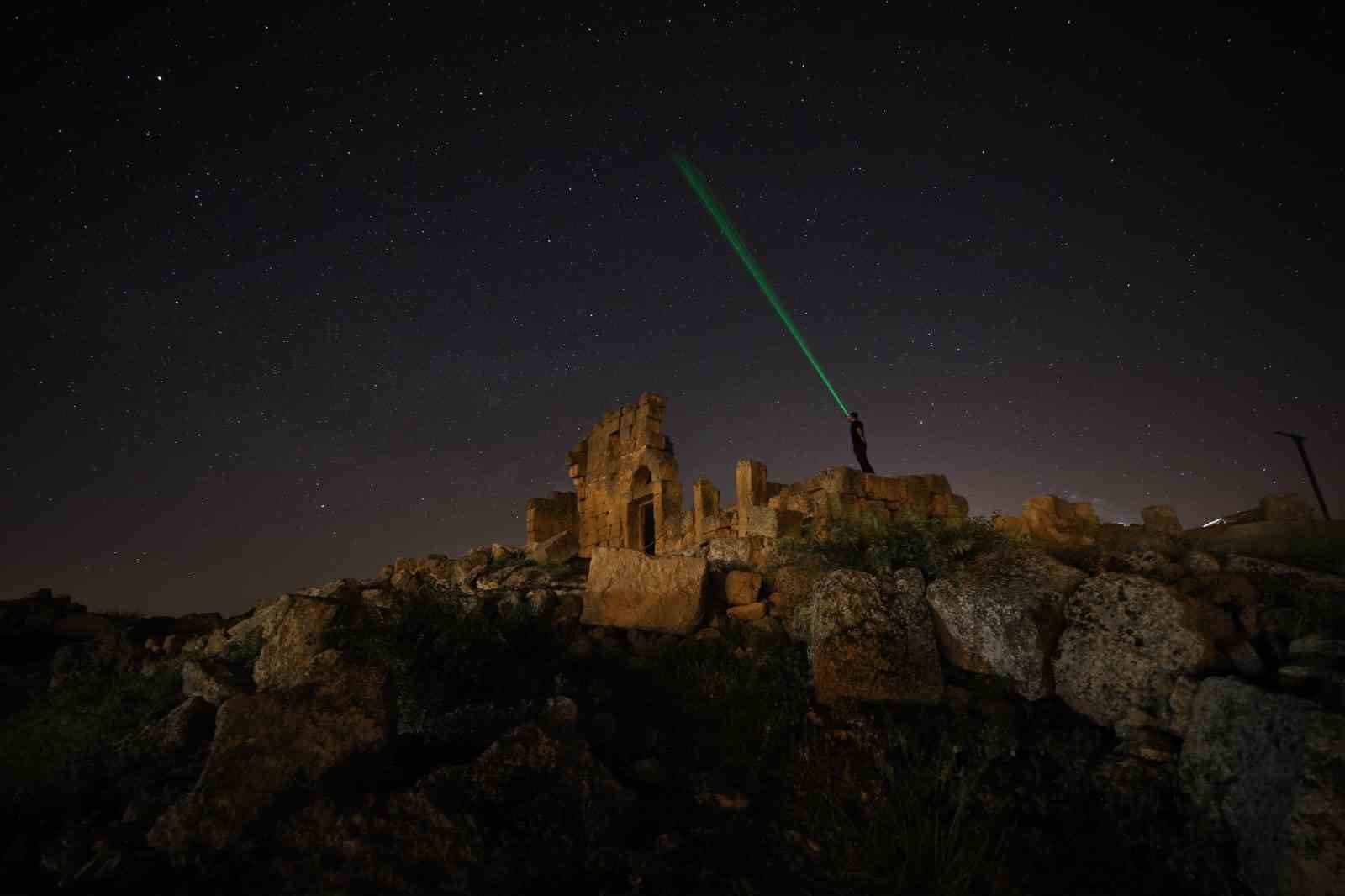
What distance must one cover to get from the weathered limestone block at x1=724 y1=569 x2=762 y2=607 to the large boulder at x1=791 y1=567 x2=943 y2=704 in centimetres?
127

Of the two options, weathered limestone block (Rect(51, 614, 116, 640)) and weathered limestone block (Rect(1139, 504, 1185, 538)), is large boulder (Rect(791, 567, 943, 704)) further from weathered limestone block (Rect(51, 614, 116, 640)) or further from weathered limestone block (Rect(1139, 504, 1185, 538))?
weathered limestone block (Rect(1139, 504, 1185, 538))

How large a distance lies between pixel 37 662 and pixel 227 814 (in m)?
7.31

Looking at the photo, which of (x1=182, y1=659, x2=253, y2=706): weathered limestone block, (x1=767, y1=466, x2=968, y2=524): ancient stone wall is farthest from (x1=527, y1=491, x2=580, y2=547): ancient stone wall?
(x1=182, y1=659, x2=253, y2=706): weathered limestone block

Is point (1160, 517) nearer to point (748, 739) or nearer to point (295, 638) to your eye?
point (748, 739)

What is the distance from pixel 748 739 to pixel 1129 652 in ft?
7.91

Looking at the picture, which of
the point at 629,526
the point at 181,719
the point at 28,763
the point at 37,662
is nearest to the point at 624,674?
the point at 181,719

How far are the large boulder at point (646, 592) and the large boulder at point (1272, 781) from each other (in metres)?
3.65

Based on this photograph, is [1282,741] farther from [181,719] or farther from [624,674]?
[181,719]

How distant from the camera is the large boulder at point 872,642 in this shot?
4113 millimetres

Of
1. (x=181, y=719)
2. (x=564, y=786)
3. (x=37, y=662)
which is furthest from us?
(x=37, y=662)

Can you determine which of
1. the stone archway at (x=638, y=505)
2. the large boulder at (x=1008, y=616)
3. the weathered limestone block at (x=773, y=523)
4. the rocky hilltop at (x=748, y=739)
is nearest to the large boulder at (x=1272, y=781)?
the rocky hilltop at (x=748, y=739)

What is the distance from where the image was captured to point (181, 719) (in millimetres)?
4051

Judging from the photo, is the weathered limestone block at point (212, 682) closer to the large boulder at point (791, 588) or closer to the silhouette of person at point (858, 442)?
the large boulder at point (791, 588)

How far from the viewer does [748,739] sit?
3824 millimetres
